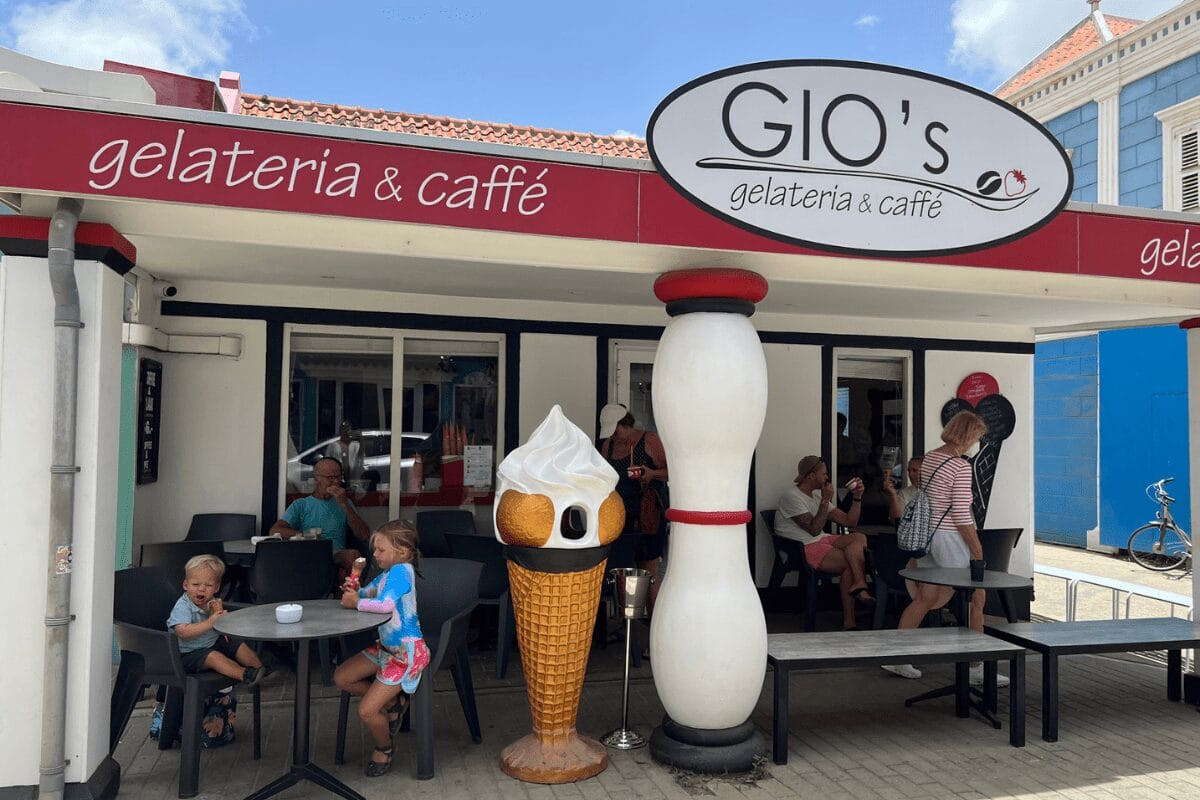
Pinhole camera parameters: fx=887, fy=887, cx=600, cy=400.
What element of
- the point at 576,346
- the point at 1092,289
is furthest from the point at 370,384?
the point at 1092,289

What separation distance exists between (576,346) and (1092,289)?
11.9 feet

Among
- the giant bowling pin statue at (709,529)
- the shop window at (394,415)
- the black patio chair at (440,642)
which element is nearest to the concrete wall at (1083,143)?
the shop window at (394,415)

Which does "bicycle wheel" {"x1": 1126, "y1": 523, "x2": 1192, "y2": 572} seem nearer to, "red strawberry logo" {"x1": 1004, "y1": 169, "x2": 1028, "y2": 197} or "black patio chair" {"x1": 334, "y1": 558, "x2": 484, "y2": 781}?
"red strawberry logo" {"x1": 1004, "y1": 169, "x2": 1028, "y2": 197}

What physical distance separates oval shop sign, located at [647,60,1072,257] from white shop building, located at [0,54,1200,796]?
0.44 feet

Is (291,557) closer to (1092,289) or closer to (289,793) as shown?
(289,793)

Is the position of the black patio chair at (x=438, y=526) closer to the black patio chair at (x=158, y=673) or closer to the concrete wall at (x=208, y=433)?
the concrete wall at (x=208, y=433)

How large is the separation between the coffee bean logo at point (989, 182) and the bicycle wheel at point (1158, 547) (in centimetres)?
902

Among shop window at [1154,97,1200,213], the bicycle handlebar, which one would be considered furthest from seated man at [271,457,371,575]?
shop window at [1154,97,1200,213]

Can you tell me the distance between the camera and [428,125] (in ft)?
33.8

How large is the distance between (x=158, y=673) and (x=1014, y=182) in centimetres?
447

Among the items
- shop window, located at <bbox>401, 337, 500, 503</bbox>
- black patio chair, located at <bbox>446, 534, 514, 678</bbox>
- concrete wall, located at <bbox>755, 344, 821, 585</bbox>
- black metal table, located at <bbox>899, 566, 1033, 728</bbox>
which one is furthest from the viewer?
concrete wall, located at <bbox>755, 344, 821, 585</bbox>

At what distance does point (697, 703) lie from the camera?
13.1 feet

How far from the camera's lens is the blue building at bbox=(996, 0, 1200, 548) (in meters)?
11.5

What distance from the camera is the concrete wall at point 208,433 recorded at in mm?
6266
